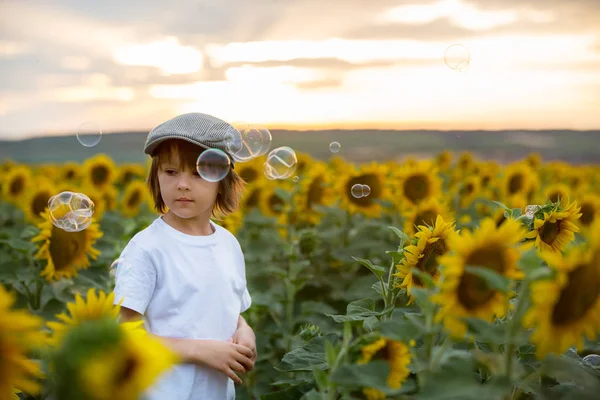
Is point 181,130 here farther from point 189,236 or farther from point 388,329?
point 388,329

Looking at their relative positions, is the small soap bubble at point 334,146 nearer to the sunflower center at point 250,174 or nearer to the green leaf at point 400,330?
the sunflower center at point 250,174

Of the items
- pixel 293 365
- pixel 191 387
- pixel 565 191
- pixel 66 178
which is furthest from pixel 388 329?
pixel 66 178

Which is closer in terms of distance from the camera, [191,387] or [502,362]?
[502,362]

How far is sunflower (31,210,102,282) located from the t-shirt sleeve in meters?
1.52

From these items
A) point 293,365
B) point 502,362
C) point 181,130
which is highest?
point 181,130

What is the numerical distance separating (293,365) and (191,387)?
528 mm

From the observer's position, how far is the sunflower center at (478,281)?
1490mm

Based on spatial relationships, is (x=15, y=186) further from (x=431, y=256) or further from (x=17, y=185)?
(x=431, y=256)

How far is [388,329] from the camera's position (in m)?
1.51

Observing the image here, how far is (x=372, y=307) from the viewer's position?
7.07 ft

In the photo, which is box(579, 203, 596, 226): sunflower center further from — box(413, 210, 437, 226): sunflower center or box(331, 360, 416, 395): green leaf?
box(331, 360, 416, 395): green leaf

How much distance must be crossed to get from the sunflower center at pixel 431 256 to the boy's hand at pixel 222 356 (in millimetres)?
728

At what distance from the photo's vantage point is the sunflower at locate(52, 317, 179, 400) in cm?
102

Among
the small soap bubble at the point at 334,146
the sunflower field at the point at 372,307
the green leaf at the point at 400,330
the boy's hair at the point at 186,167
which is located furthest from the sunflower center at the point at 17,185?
the green leaf at the point at 400,330
